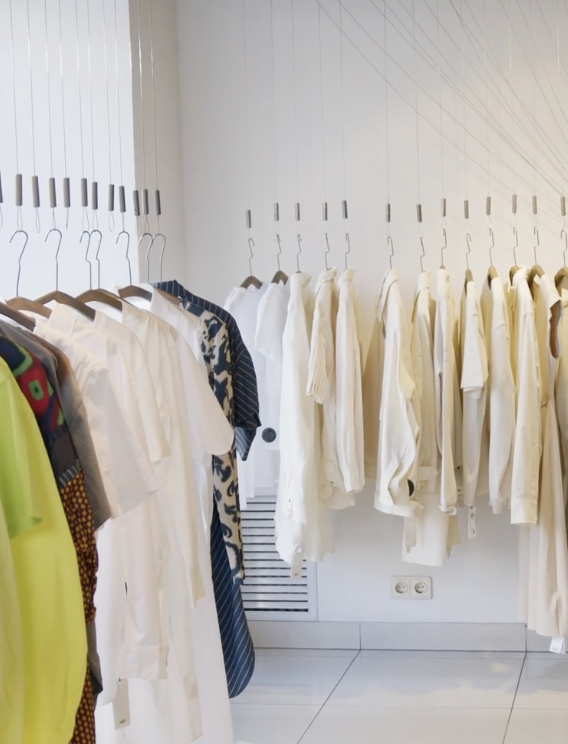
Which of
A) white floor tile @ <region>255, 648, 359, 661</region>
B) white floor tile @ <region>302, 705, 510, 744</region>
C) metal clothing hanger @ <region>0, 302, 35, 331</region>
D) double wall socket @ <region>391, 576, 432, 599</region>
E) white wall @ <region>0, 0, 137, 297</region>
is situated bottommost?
white floor tile @ <region>255, 648, 359, 661</region>

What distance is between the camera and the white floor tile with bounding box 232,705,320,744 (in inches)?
130

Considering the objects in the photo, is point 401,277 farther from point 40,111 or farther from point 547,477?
point 40,111

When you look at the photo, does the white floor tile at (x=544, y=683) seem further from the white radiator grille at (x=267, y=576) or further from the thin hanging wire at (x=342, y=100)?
the thin hanging wire at (x=342, y=100)

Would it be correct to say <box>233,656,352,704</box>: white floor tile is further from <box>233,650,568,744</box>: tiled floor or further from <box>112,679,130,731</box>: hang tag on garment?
<box>112,679,130,731</box>: hang tag on garment

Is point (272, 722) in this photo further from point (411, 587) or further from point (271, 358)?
point (271, 358)

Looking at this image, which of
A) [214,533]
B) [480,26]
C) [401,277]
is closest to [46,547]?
[214,533]

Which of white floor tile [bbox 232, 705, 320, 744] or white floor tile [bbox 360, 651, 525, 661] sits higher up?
white floor tile [bbox 232, 705, 320, 744]

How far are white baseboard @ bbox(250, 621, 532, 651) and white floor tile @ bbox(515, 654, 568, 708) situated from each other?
13cm

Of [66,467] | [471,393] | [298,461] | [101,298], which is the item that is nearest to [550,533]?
[471,393]

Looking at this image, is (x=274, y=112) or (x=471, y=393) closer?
(x=471, y=393)

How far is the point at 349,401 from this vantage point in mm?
3496

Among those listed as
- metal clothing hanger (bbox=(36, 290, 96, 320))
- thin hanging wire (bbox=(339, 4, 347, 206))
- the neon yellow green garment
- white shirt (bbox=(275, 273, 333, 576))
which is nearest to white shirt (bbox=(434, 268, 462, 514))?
white shirt (bbox=(275, 273, 333, 576))

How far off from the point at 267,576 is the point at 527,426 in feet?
4.74

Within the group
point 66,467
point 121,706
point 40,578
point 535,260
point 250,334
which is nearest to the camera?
point 40,578
